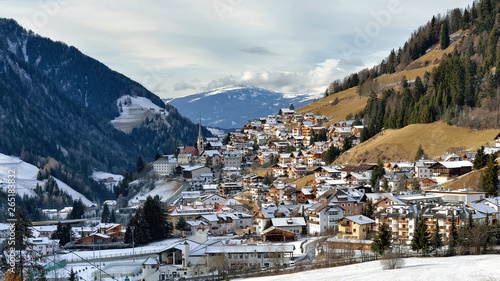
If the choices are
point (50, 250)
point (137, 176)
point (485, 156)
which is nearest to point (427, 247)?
point (485, 156)

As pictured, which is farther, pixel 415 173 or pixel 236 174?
pixel 236 174

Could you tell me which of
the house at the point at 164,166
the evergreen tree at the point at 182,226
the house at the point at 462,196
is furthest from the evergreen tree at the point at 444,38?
the evergreen tree at the point at 182,226

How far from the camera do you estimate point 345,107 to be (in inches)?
6511

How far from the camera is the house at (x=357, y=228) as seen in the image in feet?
212

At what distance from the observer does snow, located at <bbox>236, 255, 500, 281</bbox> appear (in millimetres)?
42906

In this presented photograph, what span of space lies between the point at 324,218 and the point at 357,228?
25.2 ft

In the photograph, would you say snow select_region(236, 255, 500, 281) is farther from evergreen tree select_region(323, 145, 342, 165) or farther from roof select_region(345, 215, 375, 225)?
evergreen tree select_region(323, 145, 342, 165)

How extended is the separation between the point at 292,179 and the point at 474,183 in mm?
38540

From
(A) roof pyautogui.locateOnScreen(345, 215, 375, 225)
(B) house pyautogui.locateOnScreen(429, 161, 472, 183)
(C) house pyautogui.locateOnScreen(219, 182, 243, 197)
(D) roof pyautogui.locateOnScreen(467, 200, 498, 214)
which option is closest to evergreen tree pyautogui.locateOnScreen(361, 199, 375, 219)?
(A) roof pyautogui.locateOnScreen(345, 215, 375, 225)

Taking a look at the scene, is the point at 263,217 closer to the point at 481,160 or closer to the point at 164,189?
the point at 481,160

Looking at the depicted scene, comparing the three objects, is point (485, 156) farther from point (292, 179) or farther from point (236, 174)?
point (236, 174)

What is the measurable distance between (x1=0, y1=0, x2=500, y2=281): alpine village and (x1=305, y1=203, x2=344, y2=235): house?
0.17 meters

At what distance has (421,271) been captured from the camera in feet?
149

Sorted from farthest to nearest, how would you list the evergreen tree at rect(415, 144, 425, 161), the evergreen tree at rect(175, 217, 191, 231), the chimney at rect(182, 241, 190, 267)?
the evergreen tree at rect(415, 144, 425, 161) → the evergreen tree at rect(175, 217, 191, 231) → the chimney at rect(182, 241, 190, 267)
